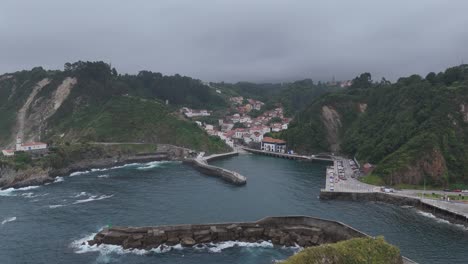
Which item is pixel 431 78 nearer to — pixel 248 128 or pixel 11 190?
pixel 248 128

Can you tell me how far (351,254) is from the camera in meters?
Answer: 32.0

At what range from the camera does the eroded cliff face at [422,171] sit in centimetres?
7300

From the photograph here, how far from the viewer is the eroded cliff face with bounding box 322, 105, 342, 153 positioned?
123125mm

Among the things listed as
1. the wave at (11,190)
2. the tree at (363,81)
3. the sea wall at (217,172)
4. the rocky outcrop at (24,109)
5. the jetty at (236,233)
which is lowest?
the jetty at (236,233)

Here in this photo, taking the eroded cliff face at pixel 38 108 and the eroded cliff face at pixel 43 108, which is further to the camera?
the eroded cliff face at pixel 43 108

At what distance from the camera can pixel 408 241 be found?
47906mm

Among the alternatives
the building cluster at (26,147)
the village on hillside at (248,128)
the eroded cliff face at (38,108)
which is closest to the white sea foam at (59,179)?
the building cluster at (26,147)

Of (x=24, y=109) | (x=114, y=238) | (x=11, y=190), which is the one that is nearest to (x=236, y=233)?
(x=114, y=238)

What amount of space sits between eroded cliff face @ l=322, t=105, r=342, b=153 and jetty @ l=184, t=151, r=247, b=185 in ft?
109

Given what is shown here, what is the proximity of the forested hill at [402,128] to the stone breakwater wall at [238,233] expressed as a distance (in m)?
31.9

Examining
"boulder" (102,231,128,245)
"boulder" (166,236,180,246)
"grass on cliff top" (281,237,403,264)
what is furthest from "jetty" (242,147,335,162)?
"grass on cliff top" (281,237,403,264)

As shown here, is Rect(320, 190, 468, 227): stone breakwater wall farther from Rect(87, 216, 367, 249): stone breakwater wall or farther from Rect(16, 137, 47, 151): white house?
Rect(16, 137, 47, 151): white house

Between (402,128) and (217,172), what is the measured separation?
154 feet

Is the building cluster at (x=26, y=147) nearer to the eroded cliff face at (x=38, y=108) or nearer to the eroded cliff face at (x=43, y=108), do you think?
the eroded cliff face at (x=38, y=108)
